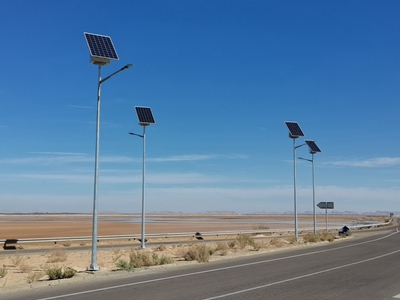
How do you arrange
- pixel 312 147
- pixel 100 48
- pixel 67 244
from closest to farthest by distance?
pixel 100 48
pixel 67 244
pixel 312 147

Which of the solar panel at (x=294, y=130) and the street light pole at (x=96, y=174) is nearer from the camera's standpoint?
the street light pole at (x=96, y=174)

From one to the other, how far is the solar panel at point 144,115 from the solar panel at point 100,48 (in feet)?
31.0

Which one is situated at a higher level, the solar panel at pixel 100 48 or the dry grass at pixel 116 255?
the solar panel at pixel 100 48

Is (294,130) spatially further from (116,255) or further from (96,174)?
(96,174)

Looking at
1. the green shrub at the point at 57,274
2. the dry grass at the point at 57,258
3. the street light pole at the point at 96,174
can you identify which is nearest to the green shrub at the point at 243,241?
the dry grass at the point at 57,258

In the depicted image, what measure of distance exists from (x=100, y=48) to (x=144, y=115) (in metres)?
10.6

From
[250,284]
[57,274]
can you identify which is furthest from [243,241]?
[57,274]

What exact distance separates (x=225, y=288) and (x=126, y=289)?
8.82ft

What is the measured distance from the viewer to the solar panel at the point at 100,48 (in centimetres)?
1611

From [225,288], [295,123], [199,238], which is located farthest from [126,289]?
[199,238]

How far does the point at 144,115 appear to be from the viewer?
26969 mm

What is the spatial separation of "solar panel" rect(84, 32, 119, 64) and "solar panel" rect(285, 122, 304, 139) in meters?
17.9

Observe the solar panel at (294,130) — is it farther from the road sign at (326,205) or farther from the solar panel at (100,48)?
the solar panel at (100,48)

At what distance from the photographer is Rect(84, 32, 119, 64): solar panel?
16.1m
